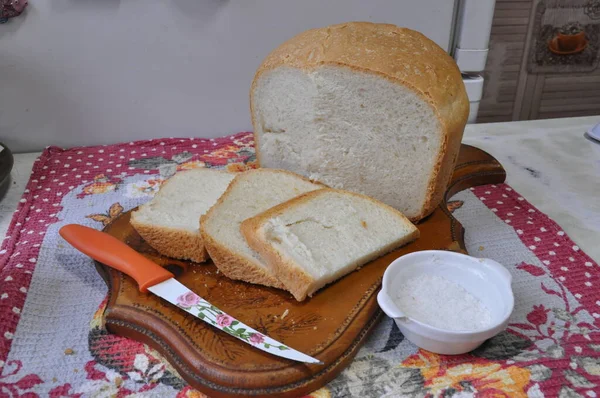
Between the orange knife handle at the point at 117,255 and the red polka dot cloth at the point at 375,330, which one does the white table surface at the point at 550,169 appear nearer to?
the red polka dot cloth at the point at 375,330

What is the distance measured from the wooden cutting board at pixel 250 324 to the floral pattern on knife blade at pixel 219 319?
1.0 inches

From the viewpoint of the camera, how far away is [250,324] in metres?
1.26

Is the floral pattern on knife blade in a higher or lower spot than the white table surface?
higher

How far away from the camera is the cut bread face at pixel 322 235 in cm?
133

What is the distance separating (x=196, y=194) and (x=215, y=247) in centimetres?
35

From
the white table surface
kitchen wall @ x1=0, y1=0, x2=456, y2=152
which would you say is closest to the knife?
A: the white table surface

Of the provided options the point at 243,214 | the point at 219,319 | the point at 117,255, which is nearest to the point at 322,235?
the point at 243,214

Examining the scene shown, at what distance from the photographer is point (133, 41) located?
2.26 m

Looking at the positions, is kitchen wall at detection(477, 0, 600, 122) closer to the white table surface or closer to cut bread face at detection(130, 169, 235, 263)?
the white table surface

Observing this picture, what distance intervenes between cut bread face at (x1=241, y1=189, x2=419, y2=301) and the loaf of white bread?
0.18 meters

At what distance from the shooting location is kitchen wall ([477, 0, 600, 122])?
2.65m

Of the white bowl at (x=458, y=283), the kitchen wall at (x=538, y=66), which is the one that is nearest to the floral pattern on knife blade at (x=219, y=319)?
the white bowl at (x=458, y=283)

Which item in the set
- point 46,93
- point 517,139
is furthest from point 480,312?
point 46,93

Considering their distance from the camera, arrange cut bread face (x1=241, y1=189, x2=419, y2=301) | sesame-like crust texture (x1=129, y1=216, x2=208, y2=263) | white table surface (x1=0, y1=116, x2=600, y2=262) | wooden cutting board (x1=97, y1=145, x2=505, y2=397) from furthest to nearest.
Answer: white table surface (x1=0, y1=116, x2=600, y2=262), sesame-like crust texture (x1=129, y1=216, x2=208, y2=263), cut bread face (x1=241, y1=189, x2=419, y2=301), wooden cutting board (x1=97, y1=145, x2=505, y2=397)
